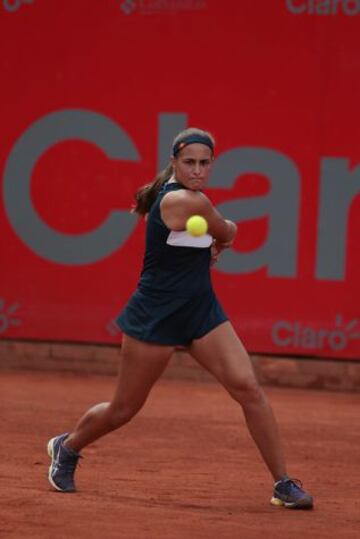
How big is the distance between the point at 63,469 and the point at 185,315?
3.60ft

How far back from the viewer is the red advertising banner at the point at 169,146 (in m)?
10.0

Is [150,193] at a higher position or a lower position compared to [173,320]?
higher

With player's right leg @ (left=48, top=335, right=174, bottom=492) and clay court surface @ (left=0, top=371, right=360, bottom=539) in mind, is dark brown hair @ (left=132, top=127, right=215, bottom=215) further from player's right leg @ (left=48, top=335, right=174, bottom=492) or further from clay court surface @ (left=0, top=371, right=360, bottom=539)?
clay court surface @ (left=0, top=371, right=360, bottom=539)

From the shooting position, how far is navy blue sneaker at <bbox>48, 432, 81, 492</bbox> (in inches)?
256

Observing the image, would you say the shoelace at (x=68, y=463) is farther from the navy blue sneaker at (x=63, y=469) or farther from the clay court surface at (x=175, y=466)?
the clay court surface at (x=175, y=466)

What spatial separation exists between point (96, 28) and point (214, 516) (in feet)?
17.5

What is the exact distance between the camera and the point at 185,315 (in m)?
6.10

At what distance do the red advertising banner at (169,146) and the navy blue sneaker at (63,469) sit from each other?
3.96 meters

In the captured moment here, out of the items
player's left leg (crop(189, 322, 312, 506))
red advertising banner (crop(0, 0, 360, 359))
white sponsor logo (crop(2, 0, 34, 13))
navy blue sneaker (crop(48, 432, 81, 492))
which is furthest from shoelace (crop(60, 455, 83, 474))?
white sponsor logo (crop(2, 0, 34, 13))

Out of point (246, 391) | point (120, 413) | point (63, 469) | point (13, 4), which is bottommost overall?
point (63, 469)

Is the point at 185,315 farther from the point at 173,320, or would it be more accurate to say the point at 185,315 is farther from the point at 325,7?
the point at 325,7

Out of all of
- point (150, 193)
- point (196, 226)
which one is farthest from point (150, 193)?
point (196, 226)

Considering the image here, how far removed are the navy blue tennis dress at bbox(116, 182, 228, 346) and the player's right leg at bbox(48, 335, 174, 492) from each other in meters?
0.07

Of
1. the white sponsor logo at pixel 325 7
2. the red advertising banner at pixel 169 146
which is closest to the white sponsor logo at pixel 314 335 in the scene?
the red advertising banner at pixel 169 146
